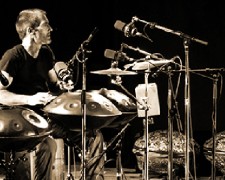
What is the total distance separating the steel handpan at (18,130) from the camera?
8.03 feet

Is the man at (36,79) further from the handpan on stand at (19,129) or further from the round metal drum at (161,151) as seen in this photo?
the round metal drum at (161,151)

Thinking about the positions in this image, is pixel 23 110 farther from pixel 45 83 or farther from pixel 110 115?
pixel 45 83

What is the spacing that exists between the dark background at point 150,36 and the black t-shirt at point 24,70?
1.67 metres

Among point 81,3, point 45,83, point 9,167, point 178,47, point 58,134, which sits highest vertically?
point 81,3

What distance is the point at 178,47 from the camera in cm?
488

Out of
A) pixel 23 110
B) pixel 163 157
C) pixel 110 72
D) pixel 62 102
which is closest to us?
pixel 23 110

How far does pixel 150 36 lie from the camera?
4.91m

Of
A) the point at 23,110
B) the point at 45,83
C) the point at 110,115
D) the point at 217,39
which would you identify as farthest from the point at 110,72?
the point at 217,39

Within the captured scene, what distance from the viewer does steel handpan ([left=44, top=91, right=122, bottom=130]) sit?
2715 mm

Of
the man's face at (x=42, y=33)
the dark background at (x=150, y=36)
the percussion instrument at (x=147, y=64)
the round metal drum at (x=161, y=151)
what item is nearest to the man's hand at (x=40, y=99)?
the man's face at (x=42, y=33)

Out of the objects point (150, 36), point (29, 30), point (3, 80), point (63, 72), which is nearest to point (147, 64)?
point (63, 72)

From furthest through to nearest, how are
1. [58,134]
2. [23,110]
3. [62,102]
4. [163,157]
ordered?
[163,157]
[58,134]
[62,102]
[23,110]

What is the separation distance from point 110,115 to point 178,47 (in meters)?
2.27

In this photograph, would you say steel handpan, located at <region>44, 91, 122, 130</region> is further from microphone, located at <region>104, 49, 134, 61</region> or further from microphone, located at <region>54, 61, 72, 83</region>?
microphone, located at <region>104, 49, 134, 61</region>
